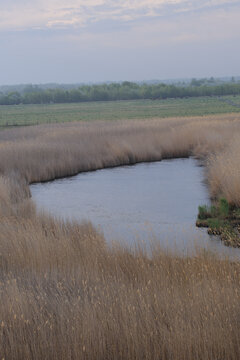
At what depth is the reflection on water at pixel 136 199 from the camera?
10858 millimetres

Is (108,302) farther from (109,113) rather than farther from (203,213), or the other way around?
(109,113)

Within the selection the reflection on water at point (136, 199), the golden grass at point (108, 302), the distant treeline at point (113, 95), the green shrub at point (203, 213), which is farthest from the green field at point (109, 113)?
the golden grass at point (108, 302)

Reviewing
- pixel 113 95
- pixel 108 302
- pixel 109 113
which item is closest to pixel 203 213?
pixel 108 302

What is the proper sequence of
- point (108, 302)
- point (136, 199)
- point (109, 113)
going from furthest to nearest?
point (109, 113), point (136, 199), point (108, 302)

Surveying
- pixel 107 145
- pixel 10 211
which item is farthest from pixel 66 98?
pixel 10 211

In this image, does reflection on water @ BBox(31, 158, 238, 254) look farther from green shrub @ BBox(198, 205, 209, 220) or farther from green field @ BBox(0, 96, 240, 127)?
green field @ BBox(0, 96, 240, 127)

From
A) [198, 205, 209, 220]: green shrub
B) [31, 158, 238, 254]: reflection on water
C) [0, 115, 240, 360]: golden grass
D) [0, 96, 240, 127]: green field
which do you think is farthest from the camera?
[0, 96, 240, 127]: green field

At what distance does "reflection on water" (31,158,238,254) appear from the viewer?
35.6ft

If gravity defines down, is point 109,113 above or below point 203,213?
below

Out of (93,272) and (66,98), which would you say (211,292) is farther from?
(66,98)

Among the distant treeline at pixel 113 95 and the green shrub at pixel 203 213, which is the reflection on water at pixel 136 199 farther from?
the distant treeline at pixel 113 95

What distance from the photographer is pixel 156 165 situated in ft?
68.7

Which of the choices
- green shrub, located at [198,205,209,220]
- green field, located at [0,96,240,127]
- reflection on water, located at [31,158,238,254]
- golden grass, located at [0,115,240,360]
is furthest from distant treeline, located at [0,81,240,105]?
golden grass, located at [0,115,240,360]

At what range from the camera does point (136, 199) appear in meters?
14.7
